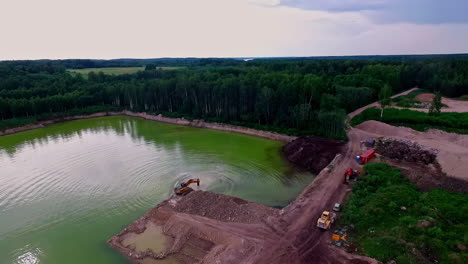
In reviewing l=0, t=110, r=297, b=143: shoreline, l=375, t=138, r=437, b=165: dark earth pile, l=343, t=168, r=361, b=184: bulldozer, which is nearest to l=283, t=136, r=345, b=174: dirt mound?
l=343, t=168, r=361, b=184: bulldozer

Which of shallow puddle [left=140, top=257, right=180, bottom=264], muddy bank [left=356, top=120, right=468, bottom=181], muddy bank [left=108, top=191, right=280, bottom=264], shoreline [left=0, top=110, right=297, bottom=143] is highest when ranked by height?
muddy bank [left=356, top=120, right=468, bottom=181]

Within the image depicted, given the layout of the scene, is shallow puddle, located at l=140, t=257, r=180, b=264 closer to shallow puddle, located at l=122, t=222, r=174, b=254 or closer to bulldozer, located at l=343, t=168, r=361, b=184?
shallow puddle, located at l=122, t=222, r=174, b=254

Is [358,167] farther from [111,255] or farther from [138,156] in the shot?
[138,156]

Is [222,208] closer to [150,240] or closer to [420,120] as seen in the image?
[150,240]

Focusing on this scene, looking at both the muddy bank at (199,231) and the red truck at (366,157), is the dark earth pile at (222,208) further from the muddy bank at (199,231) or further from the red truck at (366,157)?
the red truck at (366,157)

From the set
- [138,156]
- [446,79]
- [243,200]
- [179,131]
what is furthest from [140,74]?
[446,79]

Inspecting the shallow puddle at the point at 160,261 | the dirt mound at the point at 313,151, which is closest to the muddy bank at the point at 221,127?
the dirt mound at the point at 313,151

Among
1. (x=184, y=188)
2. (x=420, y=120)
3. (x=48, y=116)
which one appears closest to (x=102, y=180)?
(x=184, y=188)
